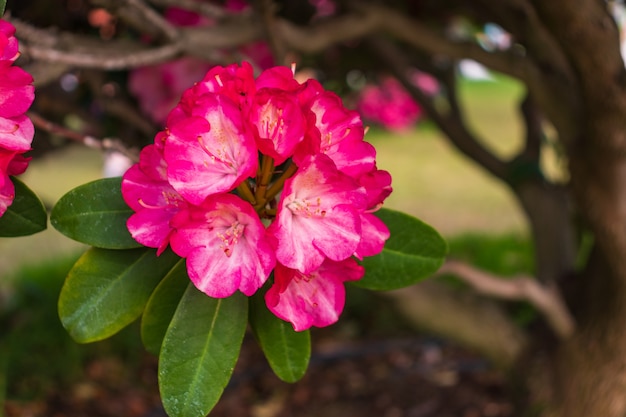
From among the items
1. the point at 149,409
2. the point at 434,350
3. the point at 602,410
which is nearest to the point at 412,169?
the point at 434,350

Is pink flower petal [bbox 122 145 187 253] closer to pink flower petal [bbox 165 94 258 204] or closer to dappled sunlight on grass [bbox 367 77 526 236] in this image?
pink flower petal [bbox 165 94 258 204]

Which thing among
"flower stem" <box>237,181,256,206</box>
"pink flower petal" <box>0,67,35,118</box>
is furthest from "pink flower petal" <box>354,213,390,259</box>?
"pink flower petal" <box>0,67,35,118</box>

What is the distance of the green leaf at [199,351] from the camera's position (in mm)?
729

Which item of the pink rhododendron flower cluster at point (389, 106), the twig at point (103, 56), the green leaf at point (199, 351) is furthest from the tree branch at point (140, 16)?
the pink rhododendron flower cluster at point (389, 106)

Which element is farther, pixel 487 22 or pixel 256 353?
pixel 256 353

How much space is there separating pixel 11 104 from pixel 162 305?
0.25m

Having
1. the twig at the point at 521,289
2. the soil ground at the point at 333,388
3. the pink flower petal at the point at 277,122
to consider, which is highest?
the pink flower petal at the point at 277,122

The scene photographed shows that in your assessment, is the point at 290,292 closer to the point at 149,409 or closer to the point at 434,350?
the point at 149,409

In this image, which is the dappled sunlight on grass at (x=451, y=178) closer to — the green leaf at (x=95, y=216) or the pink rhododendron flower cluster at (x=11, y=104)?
the green leaf at (x=95, y=216)

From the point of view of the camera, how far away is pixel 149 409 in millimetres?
2621

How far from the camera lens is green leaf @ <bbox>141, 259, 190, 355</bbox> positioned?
2.56ft

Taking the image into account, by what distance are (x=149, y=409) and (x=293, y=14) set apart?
1.54 m

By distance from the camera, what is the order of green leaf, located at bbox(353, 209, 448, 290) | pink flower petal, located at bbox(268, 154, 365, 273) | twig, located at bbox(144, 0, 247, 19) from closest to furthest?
pink flower petal, located at bbox(268, 154, 365, 273) < green leaf, located at bbox(353, 209, 448, 290) < twig, located at bbox(144, 0, 247, 19)

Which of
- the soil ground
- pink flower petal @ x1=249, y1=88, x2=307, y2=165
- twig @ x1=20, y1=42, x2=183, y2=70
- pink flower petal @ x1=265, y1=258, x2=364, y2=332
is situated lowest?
the soil ground
